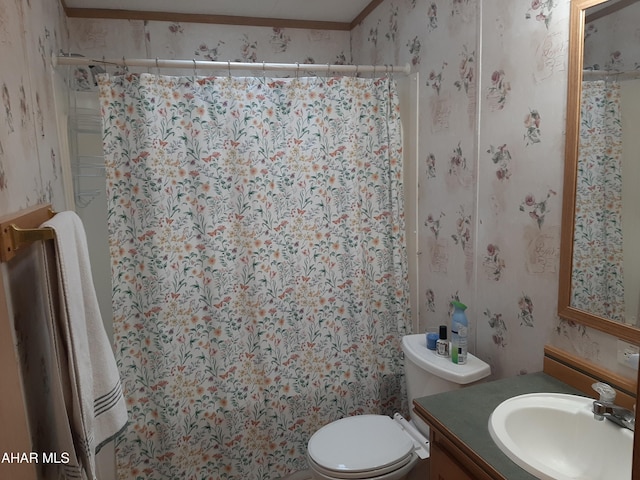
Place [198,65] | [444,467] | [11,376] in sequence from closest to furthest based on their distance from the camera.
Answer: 1. [11,376]
2. [444,467]
3. [198,65]

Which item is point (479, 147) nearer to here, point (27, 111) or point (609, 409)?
point (609, 409)

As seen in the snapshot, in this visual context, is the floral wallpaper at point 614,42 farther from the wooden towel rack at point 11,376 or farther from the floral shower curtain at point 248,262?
the wooden towel rack at point 11,376

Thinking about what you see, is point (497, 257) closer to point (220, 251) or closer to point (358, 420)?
point (358, 420)

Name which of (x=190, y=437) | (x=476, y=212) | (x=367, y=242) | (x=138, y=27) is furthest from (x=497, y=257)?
(x=138, y=27)

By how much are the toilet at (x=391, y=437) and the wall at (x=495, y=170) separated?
0.20 meters

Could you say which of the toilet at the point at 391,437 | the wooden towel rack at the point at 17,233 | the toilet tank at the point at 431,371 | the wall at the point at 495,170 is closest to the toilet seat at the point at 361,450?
the toilet at the point at 391,437

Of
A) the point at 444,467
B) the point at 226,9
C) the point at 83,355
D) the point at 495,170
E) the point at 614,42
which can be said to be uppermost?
the point at 226,9

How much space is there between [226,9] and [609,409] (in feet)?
8.06

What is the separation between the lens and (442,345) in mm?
1671

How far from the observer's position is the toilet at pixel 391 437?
1573mm

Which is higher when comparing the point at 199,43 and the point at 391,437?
the point at 199,43

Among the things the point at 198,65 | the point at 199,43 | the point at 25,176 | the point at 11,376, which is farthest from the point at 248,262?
the point at 199,43

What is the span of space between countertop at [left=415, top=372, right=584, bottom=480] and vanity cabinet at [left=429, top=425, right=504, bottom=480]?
0.11 ft

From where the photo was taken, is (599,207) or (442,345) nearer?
(599,207)
